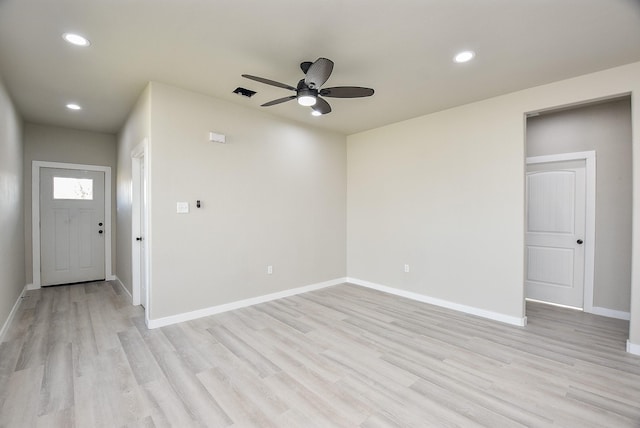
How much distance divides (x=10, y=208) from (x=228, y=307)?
9.43 feet

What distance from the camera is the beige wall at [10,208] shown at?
3.15 meters

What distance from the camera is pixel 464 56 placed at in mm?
2715

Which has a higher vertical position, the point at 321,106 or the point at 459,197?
the point at 321,106

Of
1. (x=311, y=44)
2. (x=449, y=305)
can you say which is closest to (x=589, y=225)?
(x=449, y=305)

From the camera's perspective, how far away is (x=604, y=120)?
12.5 feet

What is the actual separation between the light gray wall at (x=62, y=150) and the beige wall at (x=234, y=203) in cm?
322

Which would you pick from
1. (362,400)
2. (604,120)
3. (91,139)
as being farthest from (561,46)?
(91,139)

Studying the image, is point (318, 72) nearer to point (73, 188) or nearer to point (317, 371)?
point (317, 371)

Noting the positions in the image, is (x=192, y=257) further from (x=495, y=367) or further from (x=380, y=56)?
(x=495, y=367)

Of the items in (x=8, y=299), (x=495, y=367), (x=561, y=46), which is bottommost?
(x=495, y=367)

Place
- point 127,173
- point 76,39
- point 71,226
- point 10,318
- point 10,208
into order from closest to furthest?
point 76,39, point 10,318, point 10,208, point 127,173, point 71,226

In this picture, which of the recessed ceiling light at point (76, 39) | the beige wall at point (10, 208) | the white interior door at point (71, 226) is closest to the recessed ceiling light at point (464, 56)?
the recessed ceiling light at point (76, 39)

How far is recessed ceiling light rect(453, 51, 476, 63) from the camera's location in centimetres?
266

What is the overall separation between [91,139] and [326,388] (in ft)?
19.9
